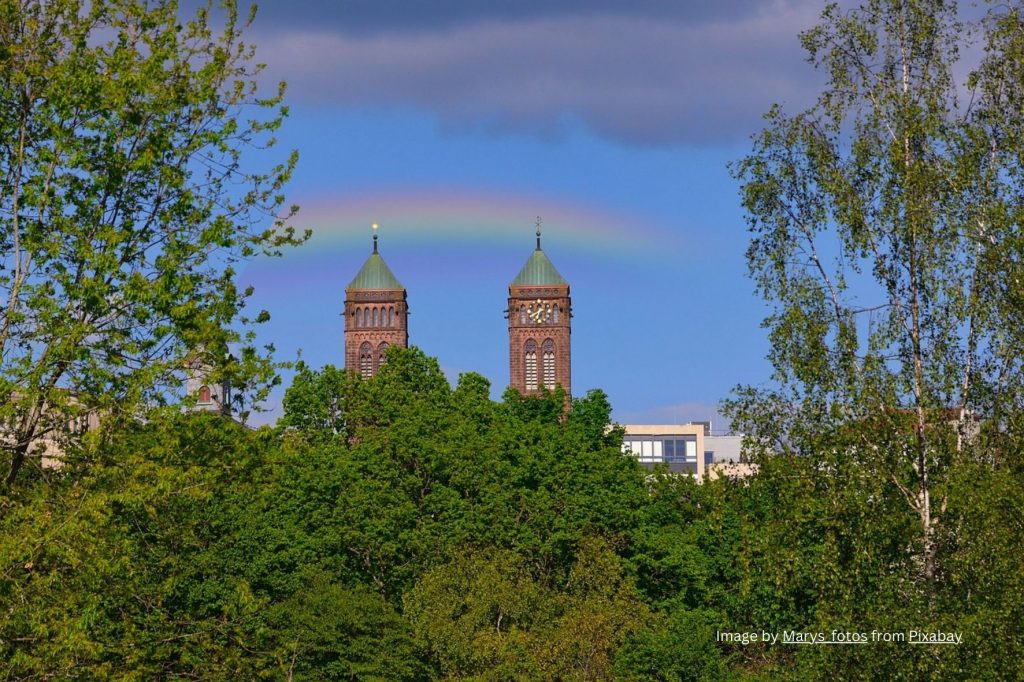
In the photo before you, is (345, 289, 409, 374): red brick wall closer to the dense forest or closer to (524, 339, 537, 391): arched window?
(524, 339, 537, 391): arched window

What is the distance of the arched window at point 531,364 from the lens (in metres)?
187

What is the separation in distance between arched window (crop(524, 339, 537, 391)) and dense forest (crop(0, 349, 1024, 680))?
9554 centimetres

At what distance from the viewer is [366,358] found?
188375mm

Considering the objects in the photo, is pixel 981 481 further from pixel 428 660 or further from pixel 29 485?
pixel 428 660

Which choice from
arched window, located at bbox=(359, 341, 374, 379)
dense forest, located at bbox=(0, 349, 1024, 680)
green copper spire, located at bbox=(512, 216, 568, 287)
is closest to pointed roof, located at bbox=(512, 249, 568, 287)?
green copper spire, located at bbox=(512, 216, 568, 287)

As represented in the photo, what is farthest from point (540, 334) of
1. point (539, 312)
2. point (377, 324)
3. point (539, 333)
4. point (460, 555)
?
point (460, 555)

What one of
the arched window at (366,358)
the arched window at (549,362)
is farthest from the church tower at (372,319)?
the arched window at (549,362)

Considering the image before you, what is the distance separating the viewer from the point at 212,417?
24703 millimetres

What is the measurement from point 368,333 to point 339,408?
102381 millimetres

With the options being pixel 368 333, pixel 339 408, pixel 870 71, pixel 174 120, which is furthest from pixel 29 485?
pixel 368 333

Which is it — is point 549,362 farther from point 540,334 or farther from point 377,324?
point 377,324

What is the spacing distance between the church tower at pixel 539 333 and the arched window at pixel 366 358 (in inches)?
642

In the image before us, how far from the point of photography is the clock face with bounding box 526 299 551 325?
190625mm

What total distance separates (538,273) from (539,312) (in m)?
6.26
